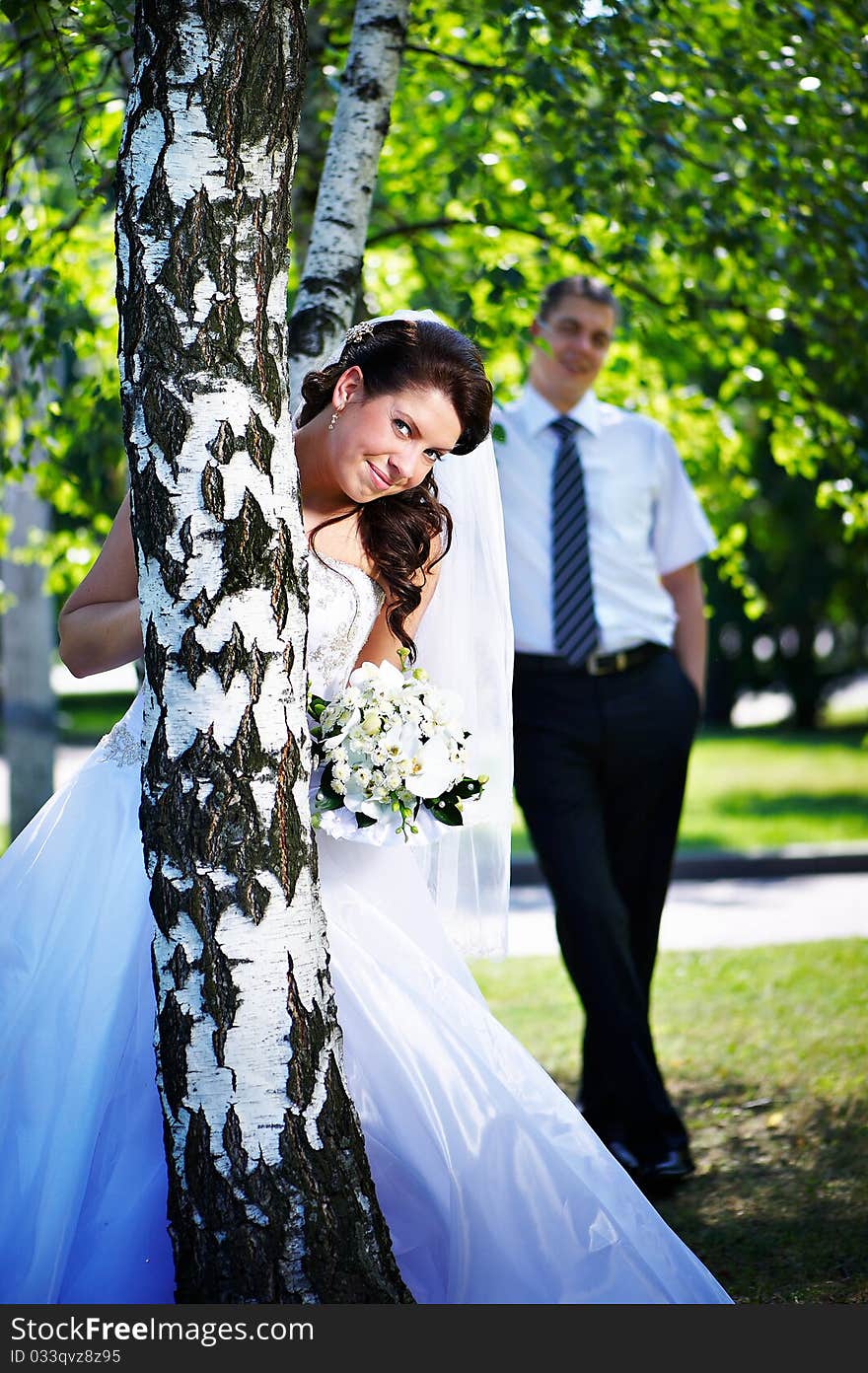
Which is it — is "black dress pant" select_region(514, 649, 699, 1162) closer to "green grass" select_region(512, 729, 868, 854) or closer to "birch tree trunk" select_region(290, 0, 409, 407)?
"birch tree trunk" select_region(290, 0, 409, 407)

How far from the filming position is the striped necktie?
14.7 ft

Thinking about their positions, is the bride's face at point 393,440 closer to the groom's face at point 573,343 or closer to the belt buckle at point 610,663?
the belt buckle at point 610,663

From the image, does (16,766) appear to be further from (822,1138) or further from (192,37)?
(192,37)

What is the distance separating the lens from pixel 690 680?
4.88 meters

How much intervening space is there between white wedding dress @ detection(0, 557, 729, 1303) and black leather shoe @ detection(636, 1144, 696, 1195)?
48.9 inches

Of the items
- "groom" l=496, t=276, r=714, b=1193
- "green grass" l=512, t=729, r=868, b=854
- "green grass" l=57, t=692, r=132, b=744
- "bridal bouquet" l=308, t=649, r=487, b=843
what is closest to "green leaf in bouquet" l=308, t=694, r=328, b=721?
"bridal bouquet" l=308, t=649, r=487, b=843

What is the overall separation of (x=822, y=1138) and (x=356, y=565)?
2448 millimetres

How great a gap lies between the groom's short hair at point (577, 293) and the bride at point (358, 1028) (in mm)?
1494

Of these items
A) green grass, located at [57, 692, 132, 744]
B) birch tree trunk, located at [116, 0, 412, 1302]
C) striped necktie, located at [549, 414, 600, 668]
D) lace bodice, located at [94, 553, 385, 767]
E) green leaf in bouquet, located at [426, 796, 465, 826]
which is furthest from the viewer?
green grass, located at [57, 692, 132, 744]

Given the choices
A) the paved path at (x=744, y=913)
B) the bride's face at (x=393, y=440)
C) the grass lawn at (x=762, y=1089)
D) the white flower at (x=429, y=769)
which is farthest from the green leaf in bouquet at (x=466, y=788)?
the paved path at (x=744, y=913)

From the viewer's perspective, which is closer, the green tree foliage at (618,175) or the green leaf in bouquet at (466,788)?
the green leaf in bouquet at (466,788)

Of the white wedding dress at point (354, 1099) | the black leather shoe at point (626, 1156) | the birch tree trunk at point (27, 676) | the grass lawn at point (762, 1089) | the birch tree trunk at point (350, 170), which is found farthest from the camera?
the birch tree trunk at point (27, 676)

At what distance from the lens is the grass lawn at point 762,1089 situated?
3637 mm

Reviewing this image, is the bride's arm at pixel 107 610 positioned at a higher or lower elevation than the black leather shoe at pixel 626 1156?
higher
